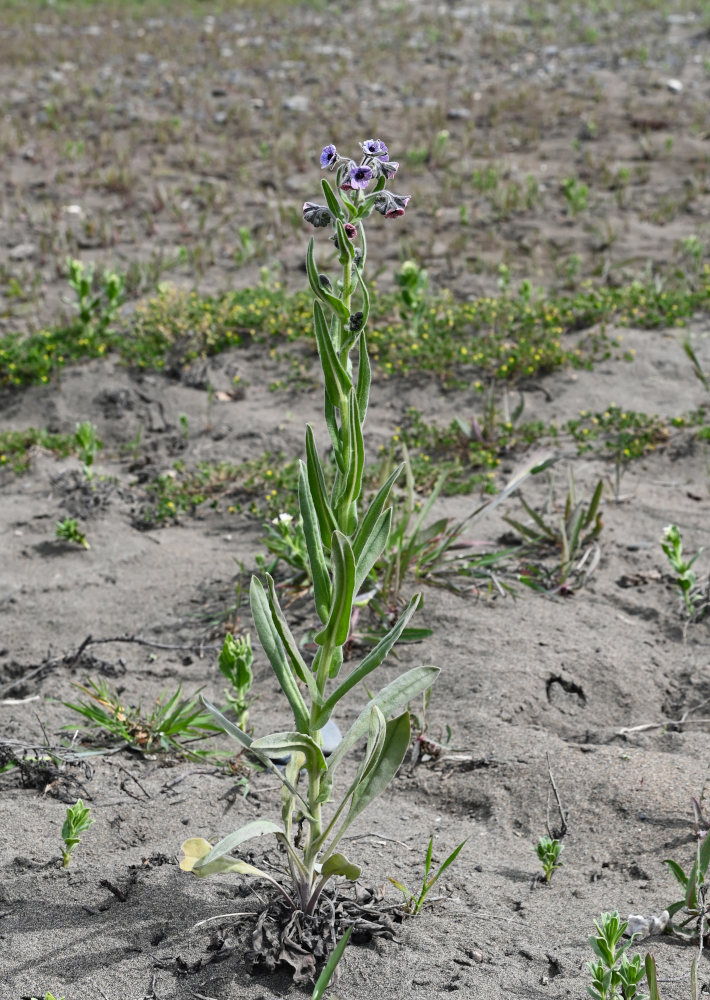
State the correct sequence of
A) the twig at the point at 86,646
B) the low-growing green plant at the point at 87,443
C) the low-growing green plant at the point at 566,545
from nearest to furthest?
1. the twig at the point at 86,646
2. the low-growing green plant at the point at 566,545
3. the low-growing green plant at the point at 87,443

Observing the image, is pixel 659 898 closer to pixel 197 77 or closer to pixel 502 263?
pixel 502 263

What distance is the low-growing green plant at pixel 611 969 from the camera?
1971 millimetres

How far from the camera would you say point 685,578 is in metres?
3.64

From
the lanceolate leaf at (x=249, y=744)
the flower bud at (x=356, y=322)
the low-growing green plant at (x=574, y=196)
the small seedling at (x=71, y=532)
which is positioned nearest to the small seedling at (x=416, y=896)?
the lanceolate leaf at (x=249, y=744)

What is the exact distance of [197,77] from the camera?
38.9 ft

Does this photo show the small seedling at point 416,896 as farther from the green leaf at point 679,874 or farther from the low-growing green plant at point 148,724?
the low-growing green plant at point 148,724

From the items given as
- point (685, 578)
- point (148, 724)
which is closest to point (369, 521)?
point (148, 724)

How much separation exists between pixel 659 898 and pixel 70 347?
469cm

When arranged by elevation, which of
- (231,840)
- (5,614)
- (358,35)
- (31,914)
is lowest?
(5,614)

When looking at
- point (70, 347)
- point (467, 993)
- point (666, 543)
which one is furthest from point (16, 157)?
point (467, 993)

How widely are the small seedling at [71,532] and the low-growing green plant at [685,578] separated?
250 centimetres

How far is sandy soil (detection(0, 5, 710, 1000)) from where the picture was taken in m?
2.27

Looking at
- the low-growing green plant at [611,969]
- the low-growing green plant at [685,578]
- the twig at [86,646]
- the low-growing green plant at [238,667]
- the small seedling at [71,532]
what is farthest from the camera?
the small seedling at [71,532]

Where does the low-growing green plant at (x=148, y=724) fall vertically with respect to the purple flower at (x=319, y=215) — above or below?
below
